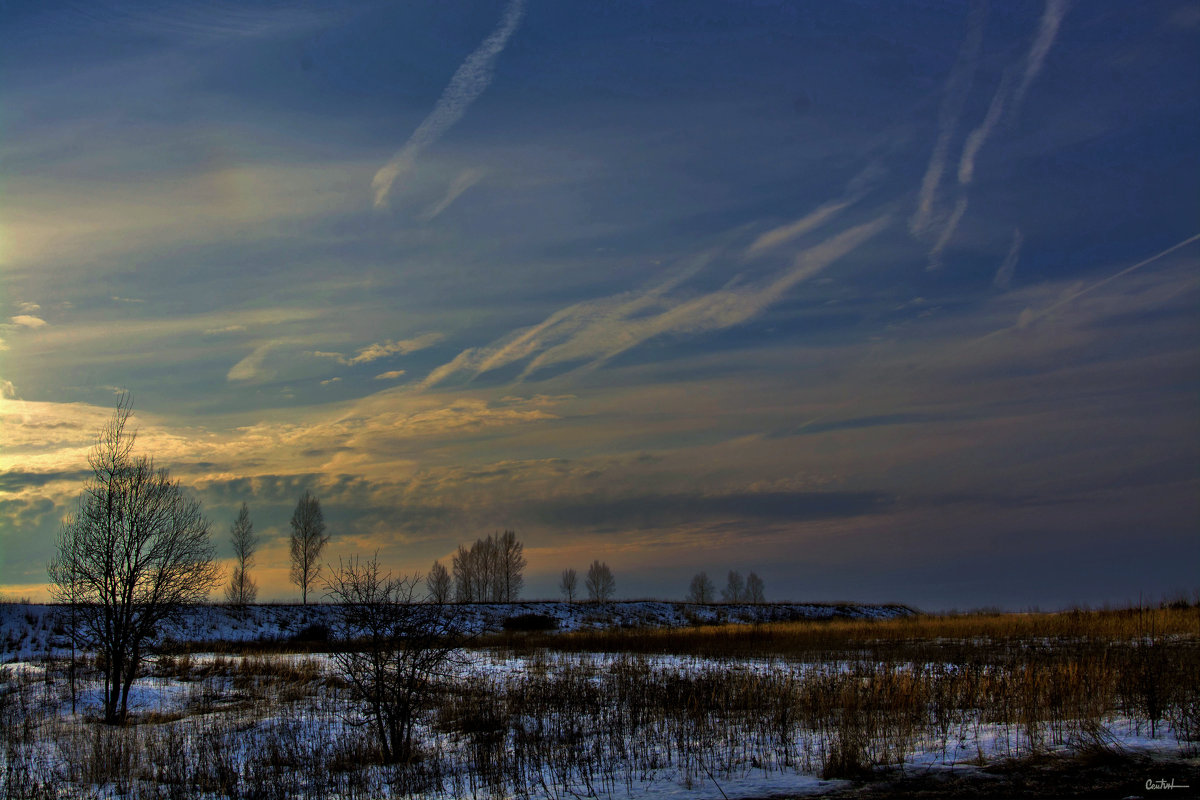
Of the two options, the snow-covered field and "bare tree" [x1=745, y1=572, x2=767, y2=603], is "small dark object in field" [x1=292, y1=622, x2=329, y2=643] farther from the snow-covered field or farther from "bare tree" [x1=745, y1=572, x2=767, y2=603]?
"bare tree" [x1=745, y1=572, x2=767, y2=603]

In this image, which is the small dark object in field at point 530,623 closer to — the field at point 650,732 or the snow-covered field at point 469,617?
the snow-covered field at point 469,617

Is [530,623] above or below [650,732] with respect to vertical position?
below

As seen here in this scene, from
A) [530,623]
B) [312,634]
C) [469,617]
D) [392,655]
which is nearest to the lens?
[392,655]

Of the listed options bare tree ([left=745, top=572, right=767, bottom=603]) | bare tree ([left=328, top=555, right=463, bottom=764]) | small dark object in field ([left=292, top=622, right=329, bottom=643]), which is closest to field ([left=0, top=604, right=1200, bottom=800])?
bare tree ([left=328, top=555, right=463, bottom=764])

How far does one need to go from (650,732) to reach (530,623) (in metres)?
42.2

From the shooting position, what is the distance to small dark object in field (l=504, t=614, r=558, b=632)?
52.3 meters

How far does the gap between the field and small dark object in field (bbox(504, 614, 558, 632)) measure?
29.7m

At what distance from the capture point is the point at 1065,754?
993 cm

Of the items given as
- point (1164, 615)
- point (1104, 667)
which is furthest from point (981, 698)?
point (1164, 615)

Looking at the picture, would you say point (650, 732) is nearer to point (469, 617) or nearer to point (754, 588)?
point (469, 617)

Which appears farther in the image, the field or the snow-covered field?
the snow-covered field

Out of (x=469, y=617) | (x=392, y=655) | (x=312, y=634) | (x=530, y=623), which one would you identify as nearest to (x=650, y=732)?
(x=392, y=655)

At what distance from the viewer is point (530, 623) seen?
5341cm

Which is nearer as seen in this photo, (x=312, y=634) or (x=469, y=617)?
(x=312, y=634)
